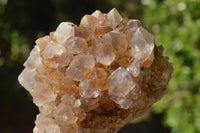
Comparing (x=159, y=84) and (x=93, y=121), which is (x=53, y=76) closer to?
(x=93, y=121)

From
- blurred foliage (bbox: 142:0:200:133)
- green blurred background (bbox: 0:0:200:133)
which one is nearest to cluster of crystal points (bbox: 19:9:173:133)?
green blurred background (bbox: 0:0:200:133)

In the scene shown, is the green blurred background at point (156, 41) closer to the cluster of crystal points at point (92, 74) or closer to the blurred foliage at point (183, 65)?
the blurred foliage at point (183, 65)

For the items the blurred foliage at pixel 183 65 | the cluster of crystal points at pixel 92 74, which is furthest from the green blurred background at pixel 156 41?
the cluster of crystal points at pixel 92 74

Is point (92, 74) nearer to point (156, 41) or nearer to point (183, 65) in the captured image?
point (156, 41)

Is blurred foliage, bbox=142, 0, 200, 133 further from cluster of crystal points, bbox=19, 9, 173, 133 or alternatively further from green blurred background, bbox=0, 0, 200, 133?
cluster of crystal points, bbox=19, 9, 173, 133

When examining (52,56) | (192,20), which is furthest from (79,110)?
(192,20)
